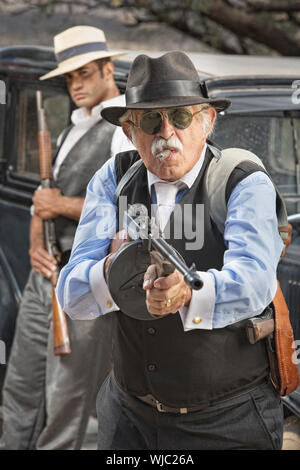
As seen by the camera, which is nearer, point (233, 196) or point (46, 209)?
point (233, 196)

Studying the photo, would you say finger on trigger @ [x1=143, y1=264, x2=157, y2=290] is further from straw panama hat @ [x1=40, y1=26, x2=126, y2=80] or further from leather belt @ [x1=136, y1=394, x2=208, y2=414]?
straw panama hat @ [x1=40, y1=26, x2=126, y2=80]

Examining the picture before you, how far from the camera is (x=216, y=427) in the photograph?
1.76 meters

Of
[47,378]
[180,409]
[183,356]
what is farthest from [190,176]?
[47,378]

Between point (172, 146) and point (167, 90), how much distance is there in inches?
5.1

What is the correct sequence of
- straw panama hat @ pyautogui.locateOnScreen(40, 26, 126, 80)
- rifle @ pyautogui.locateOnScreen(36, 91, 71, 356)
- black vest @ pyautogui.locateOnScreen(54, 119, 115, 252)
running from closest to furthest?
1. black vest @ pyautogui.locateOnScreen(54, 119, 115, 252)
2. straw panama hat @ pyautogui.locateOnScreen(40, 26, 126, 80)
3. rifle @ pyautogui.locateOnScreen(36, 91, 71, 356)

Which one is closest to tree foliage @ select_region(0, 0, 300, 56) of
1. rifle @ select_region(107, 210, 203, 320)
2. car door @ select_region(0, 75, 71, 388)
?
car door @ select_region(0, 75, 71, 388)

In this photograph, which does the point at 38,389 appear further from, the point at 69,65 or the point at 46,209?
the point at 69,65

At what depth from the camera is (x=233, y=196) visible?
158 centimetres

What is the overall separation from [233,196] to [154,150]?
194 millimetres

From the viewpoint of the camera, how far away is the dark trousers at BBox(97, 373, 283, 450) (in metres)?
1.77

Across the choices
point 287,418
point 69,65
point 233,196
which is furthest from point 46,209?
point 233,196

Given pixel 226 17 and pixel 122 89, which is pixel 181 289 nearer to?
pixel 122 89

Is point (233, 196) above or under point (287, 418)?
Answer: above

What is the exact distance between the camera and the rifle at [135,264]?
1.50m
